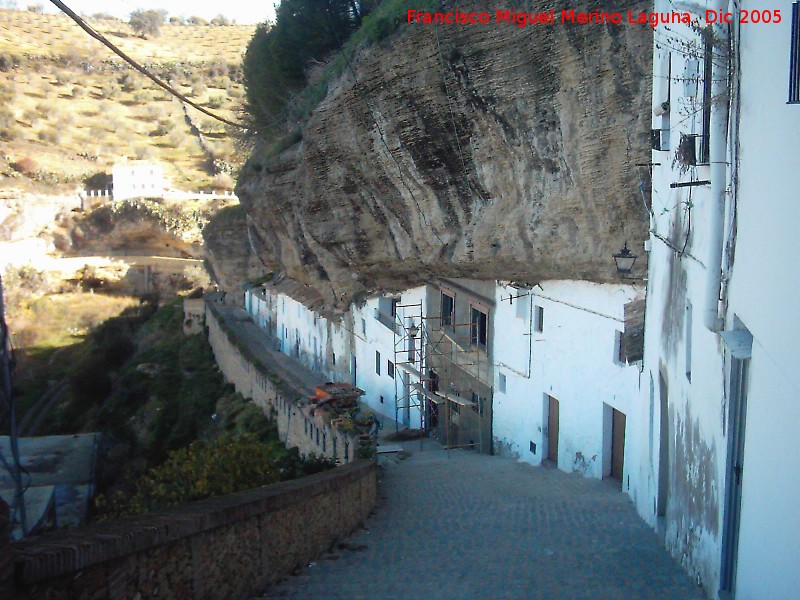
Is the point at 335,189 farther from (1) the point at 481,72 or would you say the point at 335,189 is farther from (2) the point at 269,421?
(2) the point at 269,421

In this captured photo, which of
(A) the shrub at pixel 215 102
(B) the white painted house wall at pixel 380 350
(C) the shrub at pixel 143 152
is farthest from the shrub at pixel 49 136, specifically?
(B) the white painted house wall at pixel 380 350

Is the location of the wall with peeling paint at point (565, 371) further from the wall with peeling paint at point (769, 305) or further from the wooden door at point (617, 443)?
the wall with peeling paint at point (769, 305)

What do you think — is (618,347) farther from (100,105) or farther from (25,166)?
(100,105)

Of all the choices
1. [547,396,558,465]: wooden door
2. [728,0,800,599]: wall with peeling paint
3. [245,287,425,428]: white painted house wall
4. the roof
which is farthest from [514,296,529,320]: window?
the roof

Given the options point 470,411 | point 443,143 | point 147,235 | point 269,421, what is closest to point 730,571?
point 443,143

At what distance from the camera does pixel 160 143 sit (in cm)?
6925

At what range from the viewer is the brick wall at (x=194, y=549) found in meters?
4.21

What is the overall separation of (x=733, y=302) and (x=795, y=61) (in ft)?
6.10

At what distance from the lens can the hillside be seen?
62250 millimetres

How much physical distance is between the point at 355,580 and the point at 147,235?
5052cm

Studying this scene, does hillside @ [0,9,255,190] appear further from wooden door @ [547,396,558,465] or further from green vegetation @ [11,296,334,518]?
wooden door @ [547,396,558,465]

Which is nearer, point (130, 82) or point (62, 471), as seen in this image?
point (62, 471)

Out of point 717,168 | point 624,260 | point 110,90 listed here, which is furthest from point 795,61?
point 110,90

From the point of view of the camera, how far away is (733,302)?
213 inches
